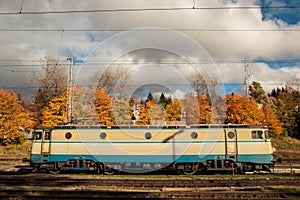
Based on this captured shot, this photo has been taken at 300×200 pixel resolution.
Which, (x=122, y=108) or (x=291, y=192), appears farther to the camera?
(x=122, y=108)

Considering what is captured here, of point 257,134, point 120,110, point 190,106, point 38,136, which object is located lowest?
point 38,136

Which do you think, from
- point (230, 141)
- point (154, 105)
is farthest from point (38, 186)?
point (154, 105)

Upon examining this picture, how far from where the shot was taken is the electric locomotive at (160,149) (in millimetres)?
19297

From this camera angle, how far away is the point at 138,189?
46.2 ft

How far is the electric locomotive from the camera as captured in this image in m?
19.3

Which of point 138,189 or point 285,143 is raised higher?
point 285,143

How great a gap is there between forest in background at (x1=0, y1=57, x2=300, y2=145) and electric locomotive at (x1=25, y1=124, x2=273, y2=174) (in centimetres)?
573

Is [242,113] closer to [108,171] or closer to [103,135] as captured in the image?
[108,171]

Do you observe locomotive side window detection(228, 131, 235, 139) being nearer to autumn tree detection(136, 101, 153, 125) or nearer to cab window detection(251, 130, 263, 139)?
cab window detection(251, 130, 263, 139)

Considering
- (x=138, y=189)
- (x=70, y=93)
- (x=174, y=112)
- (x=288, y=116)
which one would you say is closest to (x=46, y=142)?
(x=138, y=189)

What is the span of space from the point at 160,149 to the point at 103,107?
1854cm

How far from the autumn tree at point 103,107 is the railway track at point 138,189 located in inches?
708

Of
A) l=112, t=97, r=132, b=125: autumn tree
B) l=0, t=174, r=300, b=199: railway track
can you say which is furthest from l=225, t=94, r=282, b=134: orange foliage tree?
l=0, t=174, r=300, b=199: railway track

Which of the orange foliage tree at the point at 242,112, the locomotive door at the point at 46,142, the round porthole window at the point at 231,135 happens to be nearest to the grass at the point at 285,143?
the orange foliage tree at the point at 242,112
